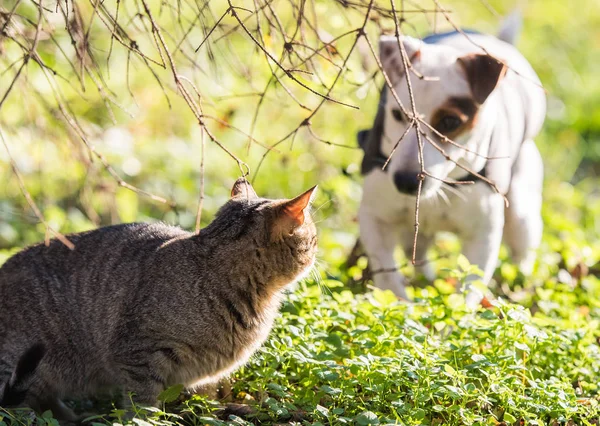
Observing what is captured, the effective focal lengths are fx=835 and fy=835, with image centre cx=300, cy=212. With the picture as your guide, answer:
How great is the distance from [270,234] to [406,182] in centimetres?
108

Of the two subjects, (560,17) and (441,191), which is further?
(560,17)

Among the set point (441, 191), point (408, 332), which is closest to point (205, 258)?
point (408, 332)

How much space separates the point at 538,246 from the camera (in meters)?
5.29

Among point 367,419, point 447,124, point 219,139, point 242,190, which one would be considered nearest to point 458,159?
point 447,124

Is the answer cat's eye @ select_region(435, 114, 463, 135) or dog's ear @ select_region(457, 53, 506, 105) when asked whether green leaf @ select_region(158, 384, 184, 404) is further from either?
dog's ear @ select_region(457, 53, 506, 105)

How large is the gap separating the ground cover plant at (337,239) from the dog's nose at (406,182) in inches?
17.0

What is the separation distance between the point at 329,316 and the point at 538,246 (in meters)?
2.16

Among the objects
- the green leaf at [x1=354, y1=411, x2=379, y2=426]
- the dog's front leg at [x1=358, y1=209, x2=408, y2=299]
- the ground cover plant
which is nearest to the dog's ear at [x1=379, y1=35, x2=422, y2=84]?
the ground cover plant

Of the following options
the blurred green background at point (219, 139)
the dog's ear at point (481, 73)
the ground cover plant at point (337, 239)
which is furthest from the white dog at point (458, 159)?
the blurred green background at point (219, 139)

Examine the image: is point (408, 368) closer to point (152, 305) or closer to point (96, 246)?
point (152, 305)

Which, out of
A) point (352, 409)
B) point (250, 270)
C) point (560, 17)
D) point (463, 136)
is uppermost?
point (560, 17)

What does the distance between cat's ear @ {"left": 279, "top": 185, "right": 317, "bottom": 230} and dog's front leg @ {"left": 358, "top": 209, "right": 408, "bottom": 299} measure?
1469 mm

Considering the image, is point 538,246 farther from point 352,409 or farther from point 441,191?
point 352,409

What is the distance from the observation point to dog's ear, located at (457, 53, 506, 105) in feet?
13.2
